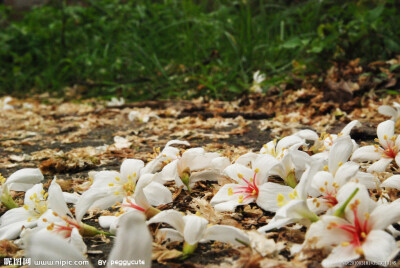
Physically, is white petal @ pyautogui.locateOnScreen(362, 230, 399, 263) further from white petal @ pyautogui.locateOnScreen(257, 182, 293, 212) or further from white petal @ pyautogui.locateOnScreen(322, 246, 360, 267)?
white petal @ pyautogui.locateOnScreen(257, 182, 293, 212)

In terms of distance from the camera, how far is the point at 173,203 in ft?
4.42

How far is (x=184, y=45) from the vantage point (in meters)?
4.85

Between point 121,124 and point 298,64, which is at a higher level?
point 298,64

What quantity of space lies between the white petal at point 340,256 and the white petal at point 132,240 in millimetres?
392

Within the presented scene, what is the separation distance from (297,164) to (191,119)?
1.89 meters

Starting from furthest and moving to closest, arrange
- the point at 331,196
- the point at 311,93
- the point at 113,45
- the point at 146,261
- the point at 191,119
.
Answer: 1. the point at 113,45
2. the point at 311,93
3. the point at 191,119
4. the point at 331,196
5. the point at 146,261

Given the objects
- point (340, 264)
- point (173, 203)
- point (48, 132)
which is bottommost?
point (48, 132)

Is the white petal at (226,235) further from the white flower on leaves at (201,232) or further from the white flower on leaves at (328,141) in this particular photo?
the white flower on leaves at (328,141)

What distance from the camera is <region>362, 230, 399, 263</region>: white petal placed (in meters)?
0.81

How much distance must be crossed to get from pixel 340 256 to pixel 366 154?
2.14ft

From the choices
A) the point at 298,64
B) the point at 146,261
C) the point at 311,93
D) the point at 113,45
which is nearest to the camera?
the point at 146,261

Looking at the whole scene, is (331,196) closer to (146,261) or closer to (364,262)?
(364,262)

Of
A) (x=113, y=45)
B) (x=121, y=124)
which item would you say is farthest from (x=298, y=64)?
(x=113, y=45)

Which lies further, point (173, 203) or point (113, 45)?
point (113, 45)
